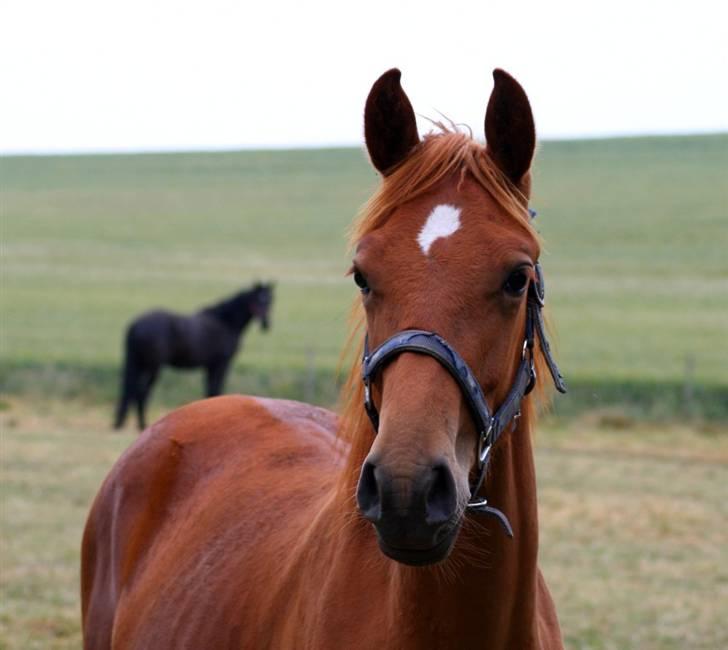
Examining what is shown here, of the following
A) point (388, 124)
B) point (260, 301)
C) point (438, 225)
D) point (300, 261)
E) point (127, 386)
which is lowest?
point (300, 261)

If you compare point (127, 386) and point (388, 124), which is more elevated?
point (388, 124)

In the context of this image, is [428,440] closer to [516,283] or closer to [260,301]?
[516,283]

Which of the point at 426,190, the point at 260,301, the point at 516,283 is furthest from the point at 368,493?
the point at 260,301

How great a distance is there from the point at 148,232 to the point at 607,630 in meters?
42.8

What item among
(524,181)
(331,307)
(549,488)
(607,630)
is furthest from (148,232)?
(524,181)

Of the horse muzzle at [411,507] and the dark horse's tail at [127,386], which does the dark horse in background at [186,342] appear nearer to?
the dark horse's tail at [127,386]

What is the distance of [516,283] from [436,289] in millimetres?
203

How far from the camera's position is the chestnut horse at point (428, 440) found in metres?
2.26

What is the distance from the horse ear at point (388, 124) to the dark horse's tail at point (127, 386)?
14.9 metres

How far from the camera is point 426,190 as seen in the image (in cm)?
267

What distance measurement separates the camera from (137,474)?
14.2 ft

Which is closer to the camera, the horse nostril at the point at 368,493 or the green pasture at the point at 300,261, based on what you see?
the horse nostril at the point at 368,493

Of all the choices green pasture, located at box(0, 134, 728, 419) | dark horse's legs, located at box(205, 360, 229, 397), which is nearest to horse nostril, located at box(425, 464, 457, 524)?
green pasture, located at box(0, 134, 728, 419)

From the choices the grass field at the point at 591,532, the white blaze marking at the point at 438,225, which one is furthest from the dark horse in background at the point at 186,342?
the white blaze marking at the point at 438,225
